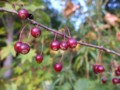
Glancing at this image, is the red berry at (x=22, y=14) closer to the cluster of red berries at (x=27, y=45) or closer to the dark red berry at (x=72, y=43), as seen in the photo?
the cluster of red berries at (x=27, y=45)

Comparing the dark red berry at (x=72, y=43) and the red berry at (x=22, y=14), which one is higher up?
the red berry at (x=22, y=14)

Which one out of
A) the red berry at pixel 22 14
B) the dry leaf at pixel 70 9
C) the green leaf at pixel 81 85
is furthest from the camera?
Answer: the dry leaf at pixel 70 9

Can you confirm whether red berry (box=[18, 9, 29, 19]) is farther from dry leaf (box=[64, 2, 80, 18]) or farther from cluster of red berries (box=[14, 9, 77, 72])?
dry leaf (box=[64, 2, 80, 18])

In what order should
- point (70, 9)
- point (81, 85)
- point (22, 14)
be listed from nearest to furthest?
1. point (22, 14)
2. point (81, 85)
3. point (70, 9)

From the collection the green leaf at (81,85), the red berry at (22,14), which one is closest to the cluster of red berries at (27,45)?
the red berry at (22,14)

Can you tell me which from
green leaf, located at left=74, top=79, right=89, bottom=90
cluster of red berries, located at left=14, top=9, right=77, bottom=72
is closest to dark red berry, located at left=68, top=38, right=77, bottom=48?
cluster of red berries, located at left=14, top=9, right=77, bottom=72

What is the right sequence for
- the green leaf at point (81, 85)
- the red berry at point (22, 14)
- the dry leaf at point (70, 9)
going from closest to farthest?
the red berry at point (22, 14) < the green leaf at point (81, 85) < the dry leaf at point (70, 9)

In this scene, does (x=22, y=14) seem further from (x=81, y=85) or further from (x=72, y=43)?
(x=81, y=85)

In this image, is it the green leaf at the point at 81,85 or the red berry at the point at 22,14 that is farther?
the green leaf at the point at 81,85

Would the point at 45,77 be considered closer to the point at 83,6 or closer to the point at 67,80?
the point at 67,80

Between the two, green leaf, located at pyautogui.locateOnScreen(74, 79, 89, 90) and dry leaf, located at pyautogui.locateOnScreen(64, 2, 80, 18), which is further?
dry leaf, located at pyautogui.locateOnScreen(64, 2, 80, 18)

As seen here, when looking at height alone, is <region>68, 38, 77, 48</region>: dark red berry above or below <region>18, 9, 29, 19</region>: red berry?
below

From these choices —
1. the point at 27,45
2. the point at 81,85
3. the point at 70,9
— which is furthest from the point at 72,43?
the point at 70,9
